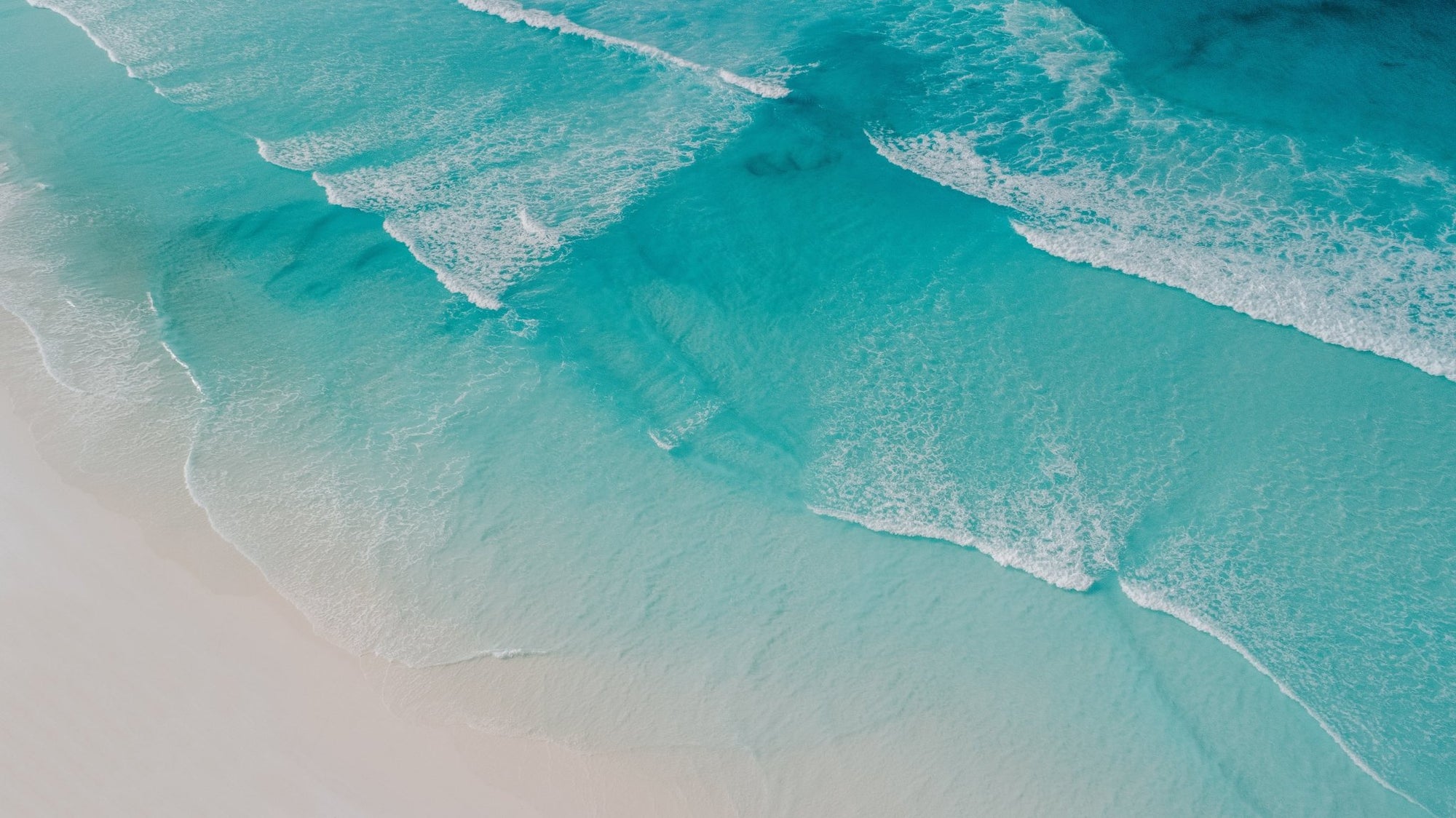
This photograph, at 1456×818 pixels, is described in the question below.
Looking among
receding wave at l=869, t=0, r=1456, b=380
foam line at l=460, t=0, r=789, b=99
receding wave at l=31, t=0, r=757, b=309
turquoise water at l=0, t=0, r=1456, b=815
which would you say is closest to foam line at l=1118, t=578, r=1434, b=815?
turquoise water at l=0, t=0, r=1456, b=815

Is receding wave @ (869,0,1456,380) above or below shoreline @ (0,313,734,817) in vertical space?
above

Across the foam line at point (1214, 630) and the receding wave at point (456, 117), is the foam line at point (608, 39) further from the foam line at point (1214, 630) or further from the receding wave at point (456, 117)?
the foam line at point (1214, 630)

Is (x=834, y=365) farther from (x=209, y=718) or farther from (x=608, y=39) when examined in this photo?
(x=608, y=39)

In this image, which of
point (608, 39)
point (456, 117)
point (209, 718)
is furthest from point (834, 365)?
point (608, 39)

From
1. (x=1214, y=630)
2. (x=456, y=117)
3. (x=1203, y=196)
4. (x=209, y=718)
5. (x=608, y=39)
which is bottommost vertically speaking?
(x=209, y=718)

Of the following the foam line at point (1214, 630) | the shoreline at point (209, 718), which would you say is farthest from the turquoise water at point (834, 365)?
the shoreline at point (209, 718)

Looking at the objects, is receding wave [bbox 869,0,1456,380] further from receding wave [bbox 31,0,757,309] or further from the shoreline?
the shoreline
